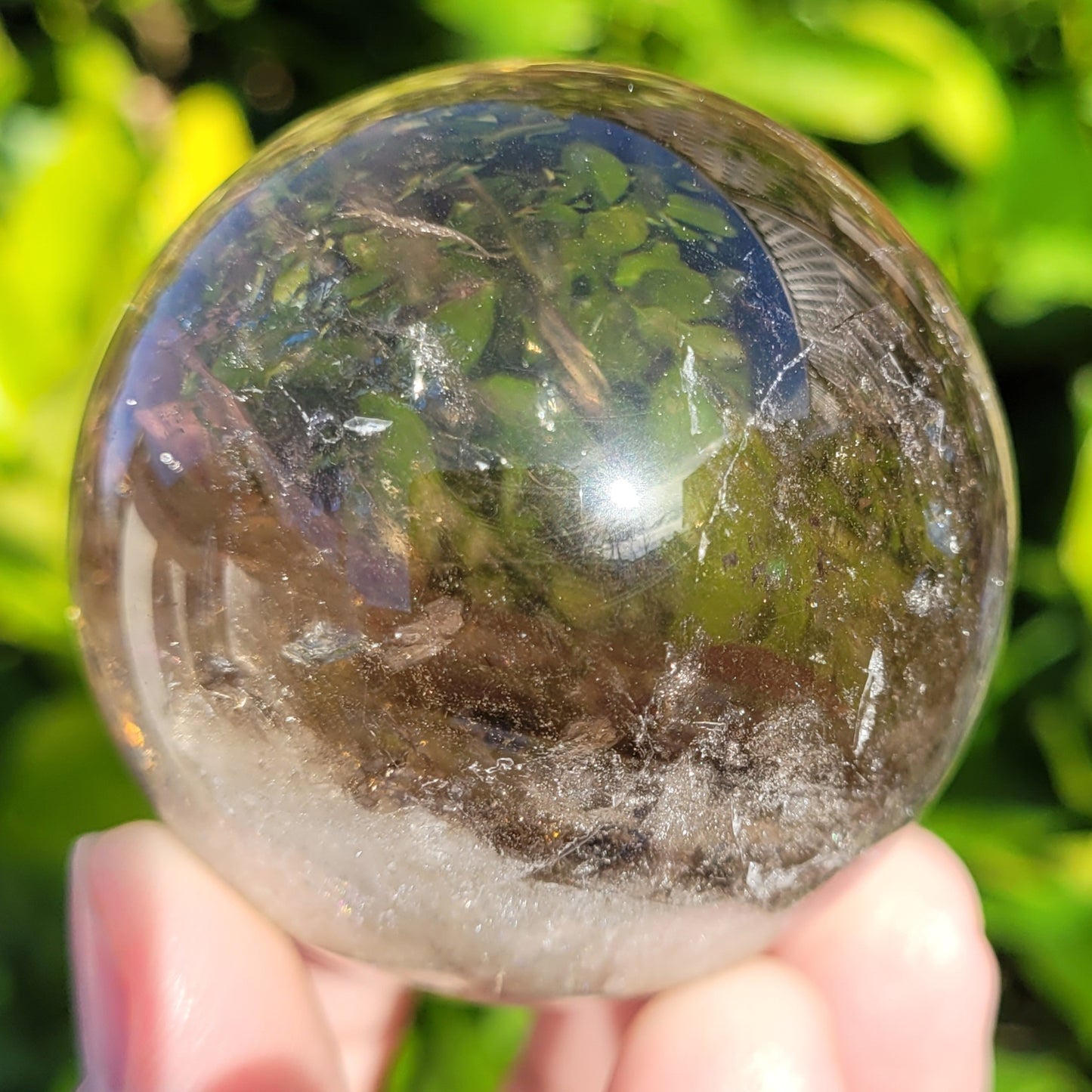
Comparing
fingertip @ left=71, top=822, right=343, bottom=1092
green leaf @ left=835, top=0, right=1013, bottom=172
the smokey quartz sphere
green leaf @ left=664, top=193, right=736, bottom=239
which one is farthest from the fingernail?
green leaf @ left=835, top=0, right=1013, bottom=172

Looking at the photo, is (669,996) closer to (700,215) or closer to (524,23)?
(700,215)

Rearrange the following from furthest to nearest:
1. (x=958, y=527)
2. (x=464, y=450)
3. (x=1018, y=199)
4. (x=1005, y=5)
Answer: (x=1005, y=5)
(x=1018, y=199)
(x=958, y=527)
(x=464, y=450)

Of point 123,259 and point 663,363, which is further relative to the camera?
point 123,259

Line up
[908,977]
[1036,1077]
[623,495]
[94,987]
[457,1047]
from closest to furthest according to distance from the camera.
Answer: [623,495], [94,987], [908,977], [457,1047], [1036,1077]

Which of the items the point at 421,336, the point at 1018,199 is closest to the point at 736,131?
the point at 421,336

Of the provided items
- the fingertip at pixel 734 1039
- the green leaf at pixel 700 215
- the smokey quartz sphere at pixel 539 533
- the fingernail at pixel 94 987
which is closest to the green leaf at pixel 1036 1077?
the fingertip at pixel 734 1039

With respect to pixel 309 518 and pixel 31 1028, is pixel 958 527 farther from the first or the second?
pixel 31 1028

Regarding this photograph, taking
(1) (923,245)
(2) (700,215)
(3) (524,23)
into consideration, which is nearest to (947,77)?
(1) (923,245)
